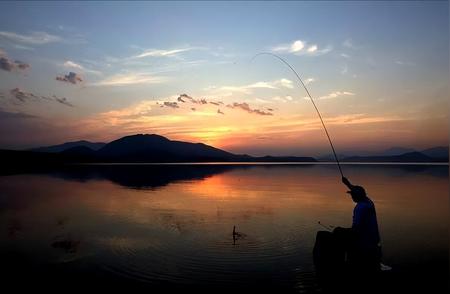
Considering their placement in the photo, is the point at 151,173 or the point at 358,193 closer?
the point at 358,193

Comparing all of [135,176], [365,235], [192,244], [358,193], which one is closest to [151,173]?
[135,176]

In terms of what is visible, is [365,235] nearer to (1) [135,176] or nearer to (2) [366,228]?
(2) [366,228]

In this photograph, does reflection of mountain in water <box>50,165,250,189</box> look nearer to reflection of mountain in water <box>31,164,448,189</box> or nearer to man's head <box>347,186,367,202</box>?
reflection of mountain in water <box>31,164,448,189</box>

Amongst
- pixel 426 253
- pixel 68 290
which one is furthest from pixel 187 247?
pixel 426 253

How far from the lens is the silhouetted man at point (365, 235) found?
33.3 ft

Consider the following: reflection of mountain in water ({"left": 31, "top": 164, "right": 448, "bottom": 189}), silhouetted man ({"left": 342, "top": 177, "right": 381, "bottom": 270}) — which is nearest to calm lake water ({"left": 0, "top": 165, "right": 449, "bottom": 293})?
silhouetted man ({"left": 342, "top": 177, "right": 381, "bottom": 270})

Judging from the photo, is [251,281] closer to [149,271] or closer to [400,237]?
[149,271]

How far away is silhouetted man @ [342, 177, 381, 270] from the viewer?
33.3 feet

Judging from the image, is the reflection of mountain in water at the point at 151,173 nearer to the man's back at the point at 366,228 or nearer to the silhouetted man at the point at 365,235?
the silhouetted man at the point at 365,235

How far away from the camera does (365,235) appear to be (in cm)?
1015

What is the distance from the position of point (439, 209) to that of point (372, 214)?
18050 millimetres

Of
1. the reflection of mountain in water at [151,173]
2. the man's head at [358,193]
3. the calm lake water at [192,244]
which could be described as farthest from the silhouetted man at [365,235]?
the reflection of mountain in water at [151,173]

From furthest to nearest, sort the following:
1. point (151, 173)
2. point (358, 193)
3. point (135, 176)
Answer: point (151, 173) → point (135, 176) → point (358, 193)

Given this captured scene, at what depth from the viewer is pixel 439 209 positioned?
25.1m
